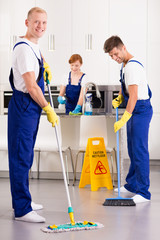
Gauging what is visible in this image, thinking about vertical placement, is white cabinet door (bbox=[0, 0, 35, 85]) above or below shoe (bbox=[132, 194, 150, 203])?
above

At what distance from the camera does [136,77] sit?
3584mm

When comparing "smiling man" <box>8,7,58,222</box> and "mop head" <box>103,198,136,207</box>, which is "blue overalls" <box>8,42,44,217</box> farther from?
"mop head" <box>103,198,136,207</box>

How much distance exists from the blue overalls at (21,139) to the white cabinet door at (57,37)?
3.69 m

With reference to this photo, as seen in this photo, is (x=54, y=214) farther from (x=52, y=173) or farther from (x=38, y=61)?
(x=52, y=173)

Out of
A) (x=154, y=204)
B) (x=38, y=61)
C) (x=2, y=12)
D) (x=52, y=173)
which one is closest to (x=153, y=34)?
(x=2, y=12)

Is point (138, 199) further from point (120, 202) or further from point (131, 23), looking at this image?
point (131, 23)

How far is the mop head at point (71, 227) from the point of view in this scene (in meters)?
2.83

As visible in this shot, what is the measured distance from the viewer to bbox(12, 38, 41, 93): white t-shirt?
2.91 metres

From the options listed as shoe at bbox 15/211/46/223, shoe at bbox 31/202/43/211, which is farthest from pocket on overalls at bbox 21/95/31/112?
shoe at bbox 31/202/43/211

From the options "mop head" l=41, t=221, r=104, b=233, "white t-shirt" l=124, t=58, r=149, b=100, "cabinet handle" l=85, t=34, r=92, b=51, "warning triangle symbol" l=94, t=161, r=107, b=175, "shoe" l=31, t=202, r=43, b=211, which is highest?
"cabinet handle" l=85, t=34, r=92, b=51

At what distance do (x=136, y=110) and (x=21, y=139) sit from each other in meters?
1.13

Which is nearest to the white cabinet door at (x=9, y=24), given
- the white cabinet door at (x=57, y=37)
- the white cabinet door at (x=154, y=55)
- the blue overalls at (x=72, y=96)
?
the white cabinet door at (x=57, y=37)

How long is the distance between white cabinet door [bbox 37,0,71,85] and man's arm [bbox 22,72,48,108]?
3.80 m

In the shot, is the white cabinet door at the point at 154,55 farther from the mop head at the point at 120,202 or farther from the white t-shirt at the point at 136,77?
the mop head at the point at 120,202
